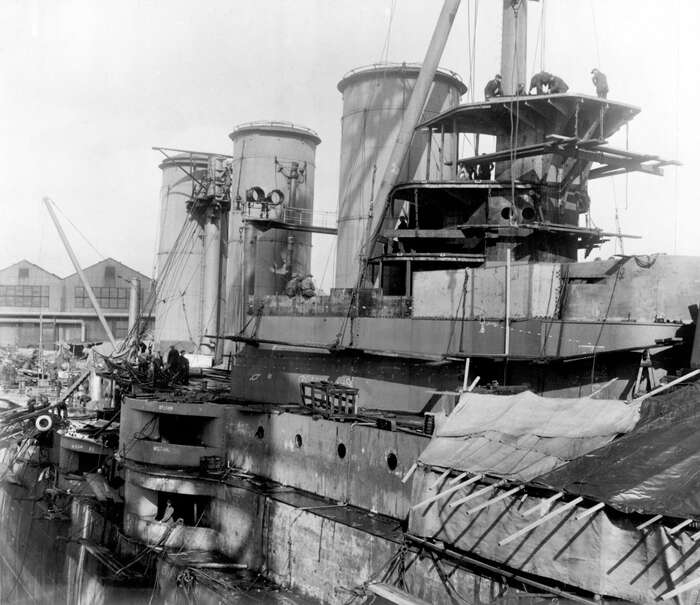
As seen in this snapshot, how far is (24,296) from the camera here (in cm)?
6581

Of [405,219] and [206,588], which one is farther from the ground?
[405,219]

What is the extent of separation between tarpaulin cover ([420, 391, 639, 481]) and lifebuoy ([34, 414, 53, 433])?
1909 centimetres

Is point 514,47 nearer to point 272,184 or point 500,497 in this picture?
point 500,497

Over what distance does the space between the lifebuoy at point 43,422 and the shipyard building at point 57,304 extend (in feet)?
123

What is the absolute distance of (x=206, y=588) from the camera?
16703 mm

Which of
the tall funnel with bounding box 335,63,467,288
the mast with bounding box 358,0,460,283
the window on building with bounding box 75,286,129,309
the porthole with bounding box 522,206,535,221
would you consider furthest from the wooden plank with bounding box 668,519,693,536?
the window on building with bounding box 75,286,129,309

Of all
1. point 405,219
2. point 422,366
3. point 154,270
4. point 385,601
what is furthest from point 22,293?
point 385,601

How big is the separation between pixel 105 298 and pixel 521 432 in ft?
196

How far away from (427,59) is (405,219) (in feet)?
16.6

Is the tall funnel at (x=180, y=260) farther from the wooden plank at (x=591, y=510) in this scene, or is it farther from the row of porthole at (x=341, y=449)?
the wooden plank at (x=591, y=510)

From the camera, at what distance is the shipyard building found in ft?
210

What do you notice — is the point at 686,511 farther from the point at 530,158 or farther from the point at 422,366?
the point at 530,158

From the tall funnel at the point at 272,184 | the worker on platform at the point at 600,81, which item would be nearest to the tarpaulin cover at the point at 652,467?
the worker on platform at the point at 600,81

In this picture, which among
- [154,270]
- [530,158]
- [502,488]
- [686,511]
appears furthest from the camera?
[154,270]
